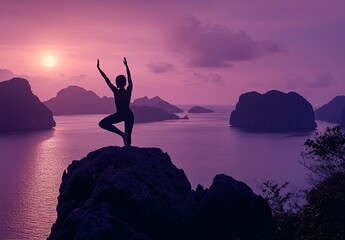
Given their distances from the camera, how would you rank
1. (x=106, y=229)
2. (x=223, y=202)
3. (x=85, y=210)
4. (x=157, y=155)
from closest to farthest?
1. (x=106, y=229)
2. (x=85, y=210)
3. (x=223, y=202)
4. (x=157, y=155)

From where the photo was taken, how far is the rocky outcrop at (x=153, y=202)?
12.1m

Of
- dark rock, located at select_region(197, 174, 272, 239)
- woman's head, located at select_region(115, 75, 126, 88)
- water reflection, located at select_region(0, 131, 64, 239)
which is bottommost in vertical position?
water reflection, located at select_region(0, 131, 64, 239)

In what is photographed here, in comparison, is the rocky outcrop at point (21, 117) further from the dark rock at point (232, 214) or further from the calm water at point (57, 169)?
the dark rock at point (232, 214)

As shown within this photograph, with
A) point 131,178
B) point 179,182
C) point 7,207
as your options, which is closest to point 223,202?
point 179,182

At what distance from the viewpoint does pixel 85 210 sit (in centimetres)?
1143

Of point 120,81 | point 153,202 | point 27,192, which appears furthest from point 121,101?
point 27,192

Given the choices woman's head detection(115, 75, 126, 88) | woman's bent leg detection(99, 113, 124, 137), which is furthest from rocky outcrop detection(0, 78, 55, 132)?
woman's head detection(115, 75, 126, 88)

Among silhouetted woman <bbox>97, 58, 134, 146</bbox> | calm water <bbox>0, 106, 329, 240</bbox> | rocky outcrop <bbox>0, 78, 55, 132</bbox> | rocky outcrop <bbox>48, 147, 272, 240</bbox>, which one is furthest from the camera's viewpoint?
rocky outcrop <bbox>0, 78, 55, 132</bbox>

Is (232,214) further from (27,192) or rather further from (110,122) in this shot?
(27,192)

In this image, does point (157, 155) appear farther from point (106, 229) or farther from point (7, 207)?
point (7, 207)

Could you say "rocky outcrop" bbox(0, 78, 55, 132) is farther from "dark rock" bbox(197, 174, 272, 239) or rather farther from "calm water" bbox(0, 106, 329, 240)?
"dark rock" bbox(197, 174, 272, 239)

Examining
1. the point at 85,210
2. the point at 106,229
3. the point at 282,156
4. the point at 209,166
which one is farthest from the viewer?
the point at 282,156

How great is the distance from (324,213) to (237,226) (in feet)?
12.3

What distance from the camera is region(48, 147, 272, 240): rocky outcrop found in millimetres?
12070
